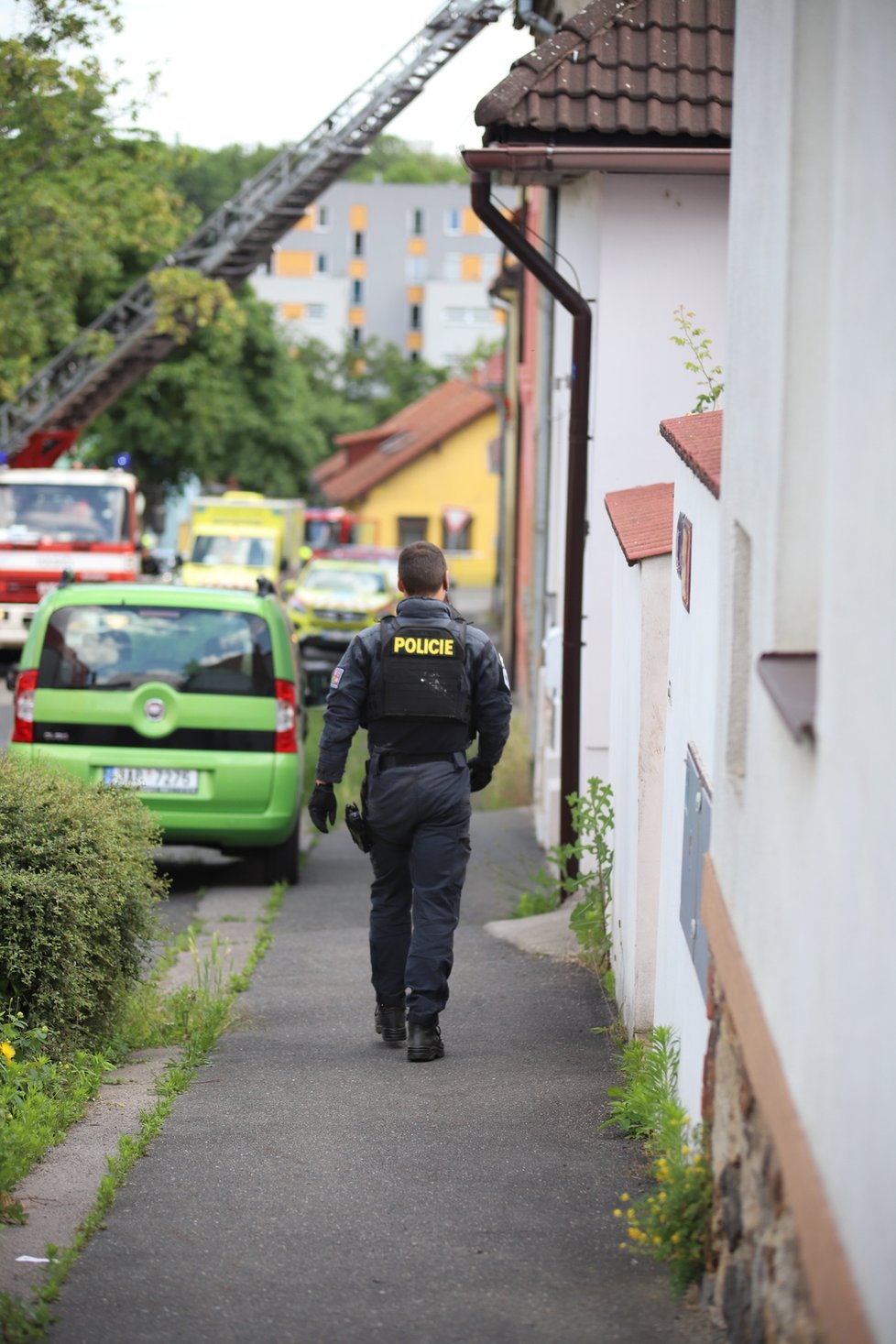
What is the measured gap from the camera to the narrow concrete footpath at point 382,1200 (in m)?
3.93

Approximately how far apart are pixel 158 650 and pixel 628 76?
4.09 metres

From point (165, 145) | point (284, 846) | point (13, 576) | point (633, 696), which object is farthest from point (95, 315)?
point (633, 696)

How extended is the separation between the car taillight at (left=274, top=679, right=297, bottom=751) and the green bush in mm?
4141

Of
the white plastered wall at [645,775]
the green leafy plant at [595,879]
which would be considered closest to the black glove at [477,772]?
the white plastered wall at [645,775]

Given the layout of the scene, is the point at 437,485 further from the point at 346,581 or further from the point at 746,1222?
the point at 746,1222

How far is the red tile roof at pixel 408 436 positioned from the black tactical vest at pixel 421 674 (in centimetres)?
6443

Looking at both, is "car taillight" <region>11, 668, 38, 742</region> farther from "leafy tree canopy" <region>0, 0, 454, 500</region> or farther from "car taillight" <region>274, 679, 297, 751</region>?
"leafy tree canopy" <region>0, 0, 454, 500</region>

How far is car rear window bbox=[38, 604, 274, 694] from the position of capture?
1058cm

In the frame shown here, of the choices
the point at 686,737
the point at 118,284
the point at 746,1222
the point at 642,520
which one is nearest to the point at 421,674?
Answer: the point at 642,520

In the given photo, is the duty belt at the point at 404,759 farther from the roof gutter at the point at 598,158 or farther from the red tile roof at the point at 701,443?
the roof gutter at the point at 598,158

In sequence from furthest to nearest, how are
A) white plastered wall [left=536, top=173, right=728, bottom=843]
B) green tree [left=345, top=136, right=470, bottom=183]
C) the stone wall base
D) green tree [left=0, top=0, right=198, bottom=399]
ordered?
green tree [left=345, top=136, right=470, bottom=183], green tree [left=0, top=0, right=198, bottom=399], white plastered wall [left=536, top=173, right=728, bottom=843], the stone wall base

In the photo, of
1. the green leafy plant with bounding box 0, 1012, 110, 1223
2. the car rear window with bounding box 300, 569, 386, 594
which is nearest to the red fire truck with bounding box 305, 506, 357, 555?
the car rear window with bounding box 300, 569, 386, 594

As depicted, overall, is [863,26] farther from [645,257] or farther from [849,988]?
[645,257]

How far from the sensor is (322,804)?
21.9ft
